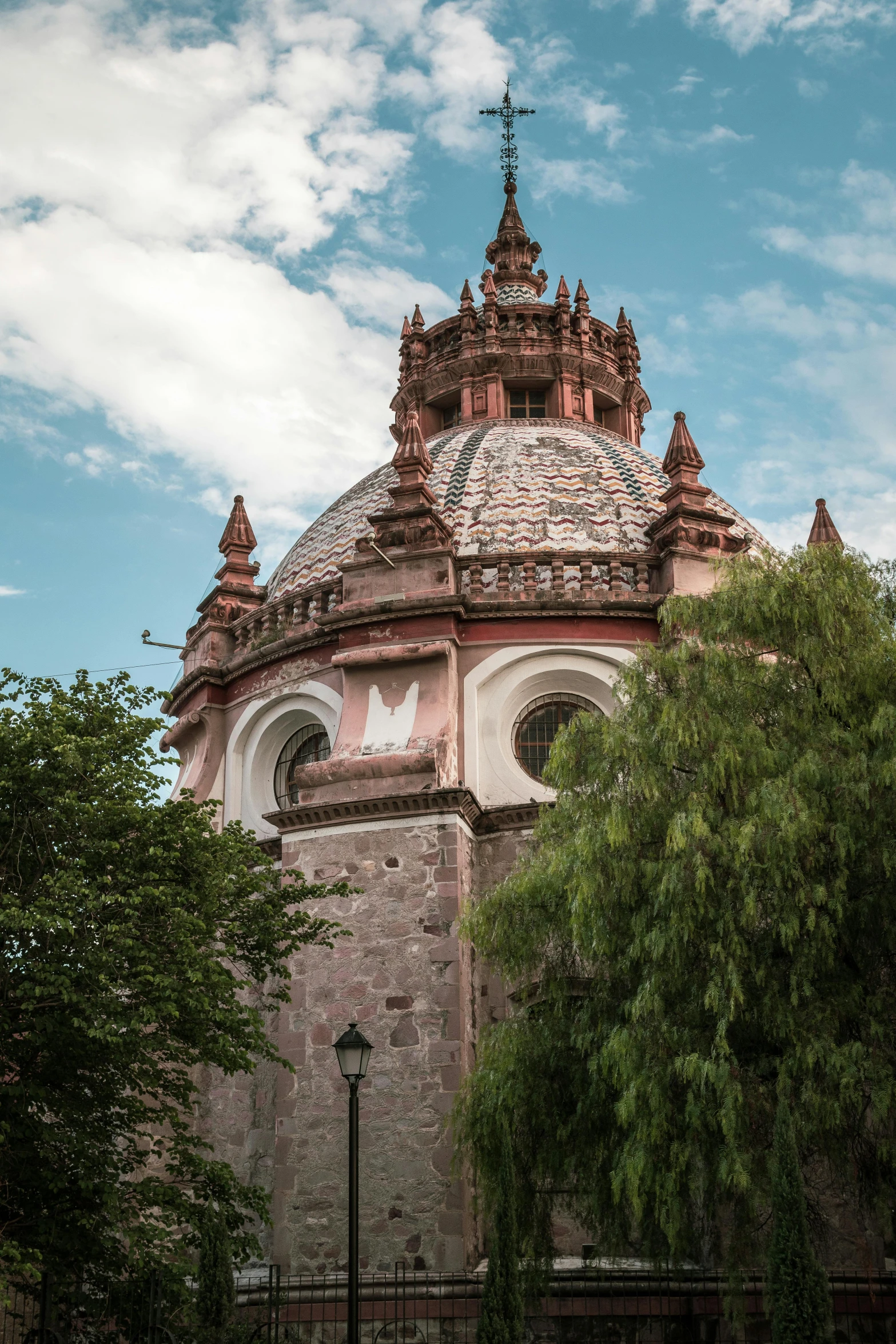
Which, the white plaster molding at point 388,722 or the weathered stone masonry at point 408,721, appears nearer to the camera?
the weathered stone masonry at point 408,721

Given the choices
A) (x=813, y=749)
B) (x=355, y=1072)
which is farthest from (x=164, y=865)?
(x=813, y=749)

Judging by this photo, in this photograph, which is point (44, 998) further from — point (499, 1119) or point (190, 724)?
point (190, 724)

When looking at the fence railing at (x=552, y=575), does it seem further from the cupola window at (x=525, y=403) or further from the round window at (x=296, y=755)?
the cupola window at (x=525, y=403)

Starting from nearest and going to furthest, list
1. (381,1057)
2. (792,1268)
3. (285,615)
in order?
(792,1268) → (381,1057) → (285,615)

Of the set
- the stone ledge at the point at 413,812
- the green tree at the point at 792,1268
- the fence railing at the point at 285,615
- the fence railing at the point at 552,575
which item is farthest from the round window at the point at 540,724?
the green tree at the point at 792,1268

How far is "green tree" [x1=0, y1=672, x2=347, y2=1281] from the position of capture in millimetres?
11875

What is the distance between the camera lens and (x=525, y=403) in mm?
30328

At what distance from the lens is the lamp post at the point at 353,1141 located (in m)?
11.2

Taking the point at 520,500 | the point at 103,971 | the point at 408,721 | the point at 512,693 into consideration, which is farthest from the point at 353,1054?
the point at 520,500

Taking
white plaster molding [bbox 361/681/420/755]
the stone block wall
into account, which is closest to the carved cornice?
the stone block wall

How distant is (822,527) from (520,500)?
5620mm

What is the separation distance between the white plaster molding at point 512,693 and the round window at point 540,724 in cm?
9

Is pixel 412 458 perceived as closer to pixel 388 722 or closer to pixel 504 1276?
pixel 388 722

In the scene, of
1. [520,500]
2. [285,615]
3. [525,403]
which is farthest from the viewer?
[525,403]
